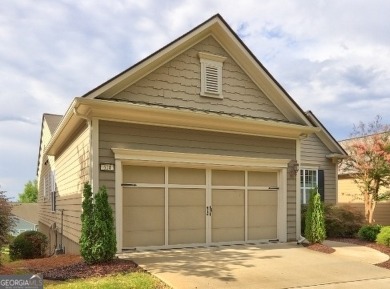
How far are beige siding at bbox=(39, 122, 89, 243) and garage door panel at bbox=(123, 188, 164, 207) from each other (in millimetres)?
1143

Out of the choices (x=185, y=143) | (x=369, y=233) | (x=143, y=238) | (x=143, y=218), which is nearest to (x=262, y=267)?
(x=143, y=238)

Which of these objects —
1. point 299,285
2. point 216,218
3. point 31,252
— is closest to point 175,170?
point 216,218

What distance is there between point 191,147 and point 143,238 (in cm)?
275

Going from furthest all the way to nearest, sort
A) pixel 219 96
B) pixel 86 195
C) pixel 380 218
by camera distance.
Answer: pixel 380 218 < pixel 219 96 < pixel 86 195

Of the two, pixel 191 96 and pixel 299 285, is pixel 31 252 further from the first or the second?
pixel 299 285

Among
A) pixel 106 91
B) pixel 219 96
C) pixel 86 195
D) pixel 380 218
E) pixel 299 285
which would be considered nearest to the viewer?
pixel 299 285

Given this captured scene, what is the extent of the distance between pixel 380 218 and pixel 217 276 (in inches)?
630

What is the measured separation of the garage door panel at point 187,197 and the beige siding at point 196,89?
2.41m

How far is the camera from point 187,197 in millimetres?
10820

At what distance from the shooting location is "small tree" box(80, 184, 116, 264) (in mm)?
8258

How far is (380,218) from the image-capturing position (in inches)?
810

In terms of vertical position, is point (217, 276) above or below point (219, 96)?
below

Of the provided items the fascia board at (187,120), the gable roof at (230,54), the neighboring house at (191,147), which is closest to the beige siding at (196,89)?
the neighboring house at (191,147)

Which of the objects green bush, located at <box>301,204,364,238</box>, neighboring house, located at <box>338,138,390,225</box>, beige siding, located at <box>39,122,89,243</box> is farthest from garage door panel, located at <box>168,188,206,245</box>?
neighboring house, located at <box>338,138,390,225</box>
